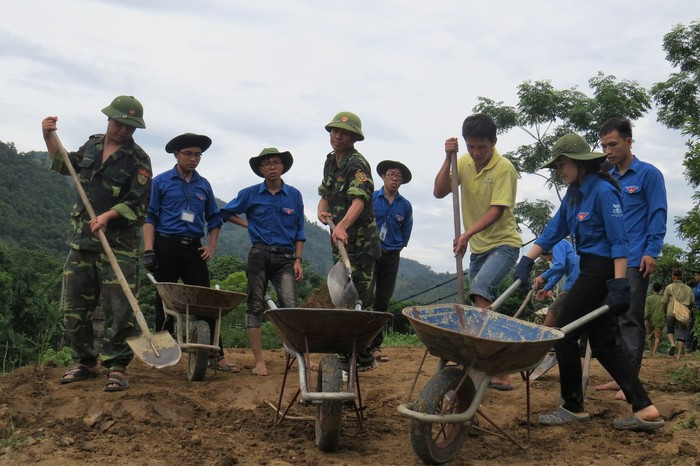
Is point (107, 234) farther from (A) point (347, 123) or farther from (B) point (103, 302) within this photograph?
(A) point (347, 123)

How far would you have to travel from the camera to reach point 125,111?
517 cm

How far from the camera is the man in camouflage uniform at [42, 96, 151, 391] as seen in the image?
514cm

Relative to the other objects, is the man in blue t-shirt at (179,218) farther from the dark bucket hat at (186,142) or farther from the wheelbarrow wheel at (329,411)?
the wheelbarrow wheel at (329,411)

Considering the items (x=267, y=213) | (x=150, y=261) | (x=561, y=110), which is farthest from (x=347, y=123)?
Answer: (x=561, y=110)

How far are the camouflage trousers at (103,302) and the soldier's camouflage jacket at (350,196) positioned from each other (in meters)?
1.66

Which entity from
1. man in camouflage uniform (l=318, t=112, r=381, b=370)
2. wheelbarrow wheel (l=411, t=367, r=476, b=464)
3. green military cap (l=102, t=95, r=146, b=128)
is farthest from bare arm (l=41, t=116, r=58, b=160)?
wheelbarrow wheel (l=411, t=367, r=476, b=464)

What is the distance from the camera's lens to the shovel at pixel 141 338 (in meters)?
4.70

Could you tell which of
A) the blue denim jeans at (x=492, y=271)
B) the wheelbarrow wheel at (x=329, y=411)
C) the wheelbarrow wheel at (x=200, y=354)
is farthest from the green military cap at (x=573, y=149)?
the wheelbarrow wheel at (x=200, y=354)

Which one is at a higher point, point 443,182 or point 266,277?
point 443,182

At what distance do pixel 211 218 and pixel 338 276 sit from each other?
206 cm

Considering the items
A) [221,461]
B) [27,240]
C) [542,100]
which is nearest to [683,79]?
[542,100]

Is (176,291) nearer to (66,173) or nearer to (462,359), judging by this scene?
(66,173)

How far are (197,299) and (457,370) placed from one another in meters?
2.59

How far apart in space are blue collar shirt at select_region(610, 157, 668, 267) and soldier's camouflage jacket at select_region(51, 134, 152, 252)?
144 inches
